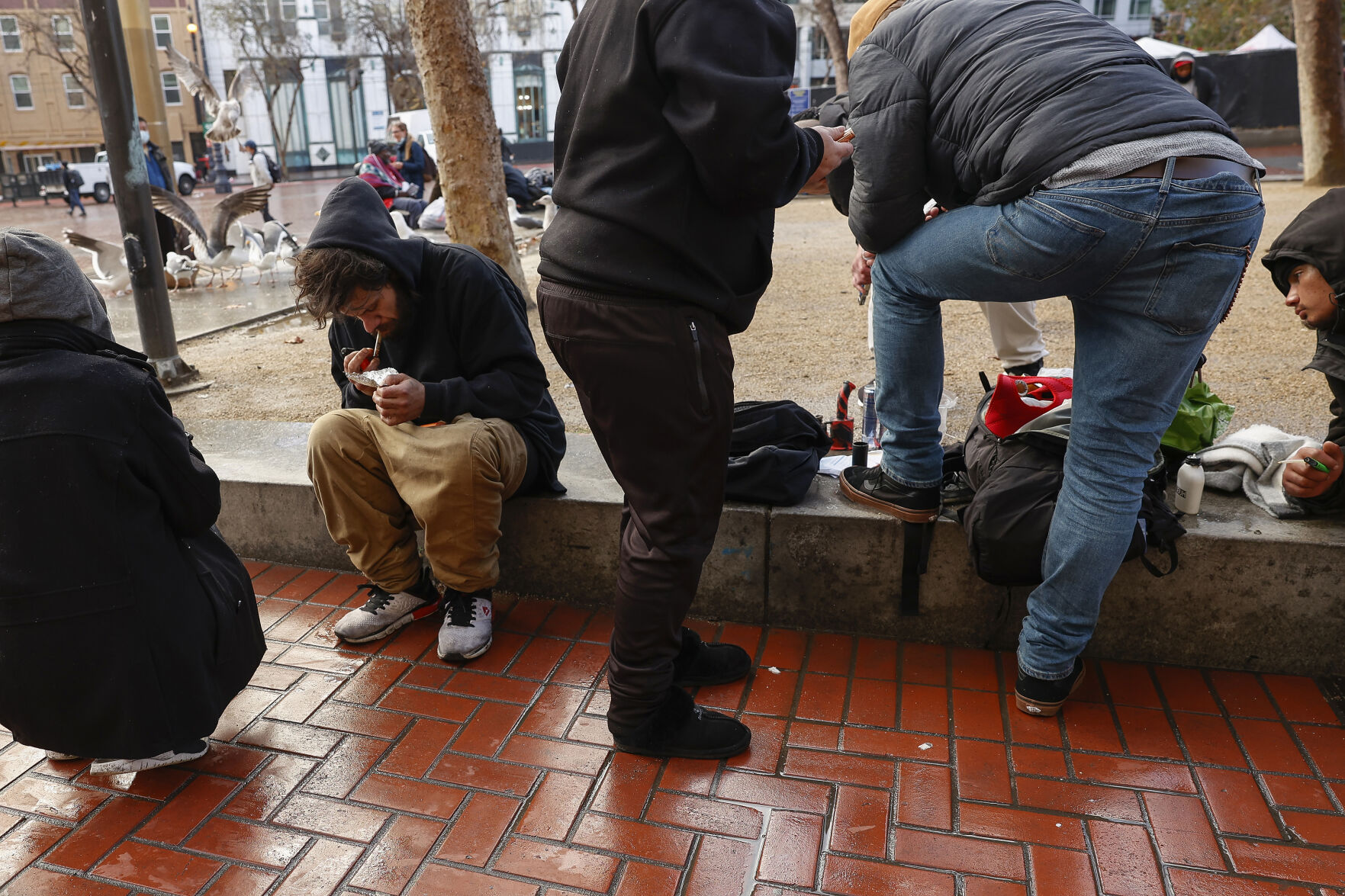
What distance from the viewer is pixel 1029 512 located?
2508mm

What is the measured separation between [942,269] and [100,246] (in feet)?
28.0

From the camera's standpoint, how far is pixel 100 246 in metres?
8.59

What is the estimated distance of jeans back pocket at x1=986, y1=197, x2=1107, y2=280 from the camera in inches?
79.6

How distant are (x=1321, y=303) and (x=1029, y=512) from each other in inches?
37.4

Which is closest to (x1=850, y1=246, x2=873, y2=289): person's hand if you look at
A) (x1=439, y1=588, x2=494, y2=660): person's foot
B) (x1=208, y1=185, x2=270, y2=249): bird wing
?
→ (x1=439, y1=588, x2=494, y2=660): person's foot

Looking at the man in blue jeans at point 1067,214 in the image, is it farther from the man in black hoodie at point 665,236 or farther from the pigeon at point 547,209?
the pigeon at point 547,209

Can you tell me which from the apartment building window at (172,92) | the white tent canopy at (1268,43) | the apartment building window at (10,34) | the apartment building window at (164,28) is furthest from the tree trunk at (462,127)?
the apartment building window at (10,34)

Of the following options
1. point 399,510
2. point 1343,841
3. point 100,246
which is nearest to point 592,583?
point 399,510

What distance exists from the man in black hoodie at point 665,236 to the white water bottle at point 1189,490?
54.0 inches

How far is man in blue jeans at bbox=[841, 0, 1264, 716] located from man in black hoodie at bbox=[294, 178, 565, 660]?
3.77 feet

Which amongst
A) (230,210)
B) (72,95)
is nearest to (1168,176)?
(230,210)

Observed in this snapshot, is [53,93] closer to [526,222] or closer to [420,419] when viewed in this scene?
[526,222]

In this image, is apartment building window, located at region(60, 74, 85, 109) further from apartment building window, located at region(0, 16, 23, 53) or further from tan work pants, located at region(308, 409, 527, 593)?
tan work pants, located at region(308, 409, 527, 593)

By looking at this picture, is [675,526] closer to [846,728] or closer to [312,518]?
[846,728]
